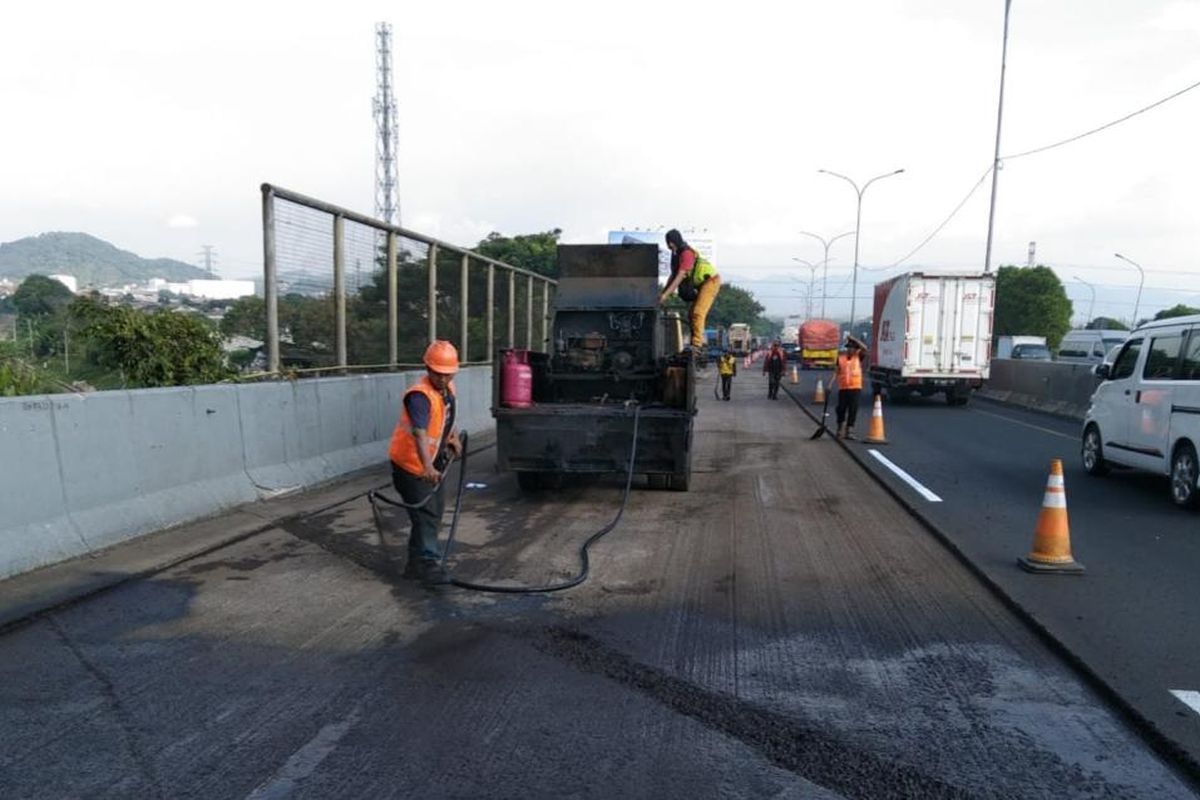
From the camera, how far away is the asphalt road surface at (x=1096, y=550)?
195 inches

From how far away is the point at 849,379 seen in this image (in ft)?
53.3

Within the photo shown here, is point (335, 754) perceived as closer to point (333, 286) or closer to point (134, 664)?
point (134, 664)

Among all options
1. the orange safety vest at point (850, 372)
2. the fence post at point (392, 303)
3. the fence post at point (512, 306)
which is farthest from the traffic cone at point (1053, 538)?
the fence post at point (512, 306)

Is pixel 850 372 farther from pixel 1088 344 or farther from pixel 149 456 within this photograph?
pixel 1088 344

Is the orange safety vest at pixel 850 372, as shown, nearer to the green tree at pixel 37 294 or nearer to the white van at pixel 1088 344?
the green tree at pixel 37 294

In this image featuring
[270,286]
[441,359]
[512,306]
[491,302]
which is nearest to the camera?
[441,359]

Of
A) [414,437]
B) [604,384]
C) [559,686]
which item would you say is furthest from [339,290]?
[559,686]

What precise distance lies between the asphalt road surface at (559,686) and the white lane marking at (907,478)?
2.86m

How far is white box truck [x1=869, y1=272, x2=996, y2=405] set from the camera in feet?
78.3

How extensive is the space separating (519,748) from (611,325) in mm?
7870

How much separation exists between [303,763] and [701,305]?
30.1 ft

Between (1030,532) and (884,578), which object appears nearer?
(884,578)

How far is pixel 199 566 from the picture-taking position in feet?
22.7

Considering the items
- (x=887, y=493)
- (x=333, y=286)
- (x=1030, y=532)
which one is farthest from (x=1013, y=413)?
(x=333, y=286)
